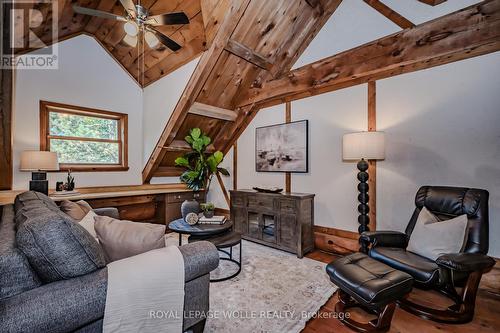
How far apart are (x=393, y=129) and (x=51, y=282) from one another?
340 cm

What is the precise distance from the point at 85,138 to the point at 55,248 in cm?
369

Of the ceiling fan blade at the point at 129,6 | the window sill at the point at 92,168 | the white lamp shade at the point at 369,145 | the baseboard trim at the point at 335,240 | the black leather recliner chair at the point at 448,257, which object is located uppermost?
the ceiling fan blade at the point at 129,6

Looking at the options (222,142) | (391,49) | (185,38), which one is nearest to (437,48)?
(391,49)

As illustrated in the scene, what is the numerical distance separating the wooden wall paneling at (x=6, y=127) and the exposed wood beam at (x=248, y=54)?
9.57ft

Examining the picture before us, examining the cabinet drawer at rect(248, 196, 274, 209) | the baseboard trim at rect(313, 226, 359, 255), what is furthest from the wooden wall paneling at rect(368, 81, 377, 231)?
the cabinet drawer at rect(248, 196, 274, 209)

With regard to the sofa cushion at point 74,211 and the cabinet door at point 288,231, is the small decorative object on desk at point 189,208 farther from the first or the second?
the cabinet door at point 288,231

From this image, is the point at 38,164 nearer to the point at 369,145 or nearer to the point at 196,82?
the point at 196,82

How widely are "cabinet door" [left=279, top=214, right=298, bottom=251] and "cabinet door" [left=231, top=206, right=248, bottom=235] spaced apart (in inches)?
28.8

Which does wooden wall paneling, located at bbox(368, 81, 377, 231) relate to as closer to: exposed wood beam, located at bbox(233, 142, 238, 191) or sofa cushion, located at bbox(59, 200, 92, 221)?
exposed wood beam, located at bbox(233, 142, 238, 191)

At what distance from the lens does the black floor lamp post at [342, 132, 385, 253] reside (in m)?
2.55

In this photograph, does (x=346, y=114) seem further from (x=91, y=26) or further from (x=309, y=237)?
(x=91, y=26)

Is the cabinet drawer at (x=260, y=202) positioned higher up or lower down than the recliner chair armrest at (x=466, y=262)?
higher up

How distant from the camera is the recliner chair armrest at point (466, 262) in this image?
1669 millimetres

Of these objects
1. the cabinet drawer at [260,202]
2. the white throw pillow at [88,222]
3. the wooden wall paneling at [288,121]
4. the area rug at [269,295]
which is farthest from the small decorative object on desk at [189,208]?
the wooden wall paneling at [288,121]
